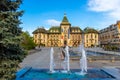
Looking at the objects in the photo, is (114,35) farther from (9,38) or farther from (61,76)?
(9,38)

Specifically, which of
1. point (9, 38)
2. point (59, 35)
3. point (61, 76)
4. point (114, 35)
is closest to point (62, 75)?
point (61, 76)

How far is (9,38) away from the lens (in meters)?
8.77

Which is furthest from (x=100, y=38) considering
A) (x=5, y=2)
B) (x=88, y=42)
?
(x=5, y=2)

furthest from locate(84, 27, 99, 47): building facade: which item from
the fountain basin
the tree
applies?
the tree

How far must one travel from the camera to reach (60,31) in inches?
6152

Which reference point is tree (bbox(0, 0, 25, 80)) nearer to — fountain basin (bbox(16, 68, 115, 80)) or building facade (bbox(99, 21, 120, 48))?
fountain basin (bbox(16, 68, 115, 80))

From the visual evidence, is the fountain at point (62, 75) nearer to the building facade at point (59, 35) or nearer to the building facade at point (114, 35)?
the building facade at point (114, 35)

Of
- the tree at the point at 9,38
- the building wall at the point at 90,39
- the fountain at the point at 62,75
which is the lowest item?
the fountain at the point at 62,75

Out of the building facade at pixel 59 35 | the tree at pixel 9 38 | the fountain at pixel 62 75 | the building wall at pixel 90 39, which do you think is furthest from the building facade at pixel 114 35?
the tree at pixel 9 38

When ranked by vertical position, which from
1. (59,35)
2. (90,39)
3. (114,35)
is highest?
(59,35)

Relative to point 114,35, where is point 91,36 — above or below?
above

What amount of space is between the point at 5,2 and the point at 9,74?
2.81 m

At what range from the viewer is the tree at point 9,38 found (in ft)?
28.5

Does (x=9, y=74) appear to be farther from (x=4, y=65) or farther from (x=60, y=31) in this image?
(x=60, y=31)
